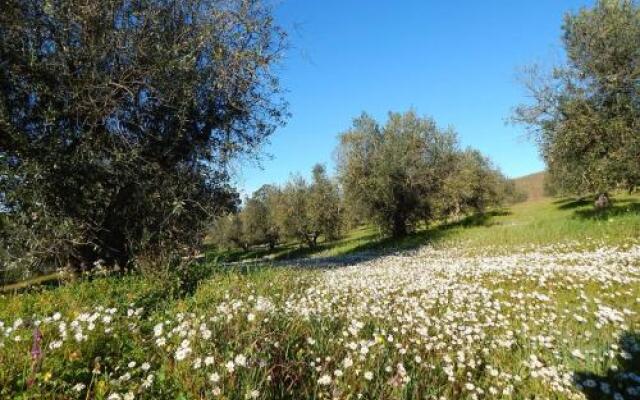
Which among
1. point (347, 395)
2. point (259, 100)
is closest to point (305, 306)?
point (347, 395)

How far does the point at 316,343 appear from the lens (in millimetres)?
5375

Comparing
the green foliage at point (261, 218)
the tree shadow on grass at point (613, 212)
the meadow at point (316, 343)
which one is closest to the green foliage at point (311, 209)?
the green foliage at point (261, 218)

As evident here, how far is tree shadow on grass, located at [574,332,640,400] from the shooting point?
4.65m

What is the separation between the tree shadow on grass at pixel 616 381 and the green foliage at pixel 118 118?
985 cm

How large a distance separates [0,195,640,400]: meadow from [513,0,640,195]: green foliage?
15.5 m

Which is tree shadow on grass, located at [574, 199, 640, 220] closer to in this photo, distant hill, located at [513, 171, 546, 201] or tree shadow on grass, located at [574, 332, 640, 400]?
tree shadow on grass, located at [574, 332, 640, 400]

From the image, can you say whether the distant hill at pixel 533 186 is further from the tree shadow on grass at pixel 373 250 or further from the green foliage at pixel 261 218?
the tree shadow on grass at pixel 373 250

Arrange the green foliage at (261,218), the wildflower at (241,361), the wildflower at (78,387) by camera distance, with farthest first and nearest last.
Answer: the green foliage at (261,218) < the wildflower at (241,361) < the wildflower at (78,387)

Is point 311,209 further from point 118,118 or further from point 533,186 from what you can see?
point 533,186

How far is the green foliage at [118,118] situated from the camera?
10.4 meters

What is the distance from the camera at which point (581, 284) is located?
906cm

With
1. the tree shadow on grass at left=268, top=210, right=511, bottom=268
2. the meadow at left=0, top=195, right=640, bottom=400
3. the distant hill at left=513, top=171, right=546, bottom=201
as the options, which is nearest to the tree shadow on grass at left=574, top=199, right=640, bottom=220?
the tree shadow on grass at left=268, top=210, right=511, bottom=268

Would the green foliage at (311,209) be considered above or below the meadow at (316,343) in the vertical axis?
above

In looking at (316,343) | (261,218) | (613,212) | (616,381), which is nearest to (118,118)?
(316,343)
